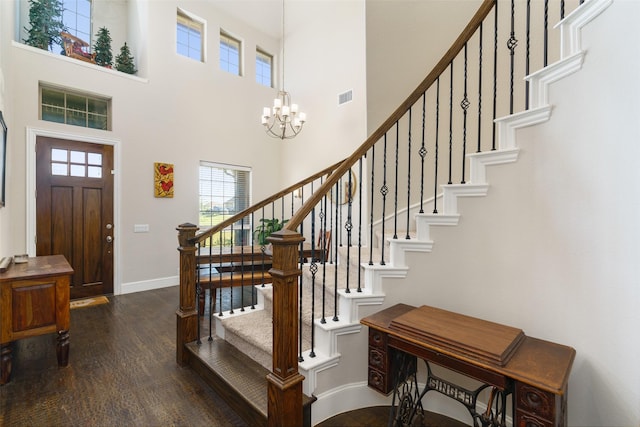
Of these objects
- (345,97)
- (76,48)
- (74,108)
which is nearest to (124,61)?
(76,48)

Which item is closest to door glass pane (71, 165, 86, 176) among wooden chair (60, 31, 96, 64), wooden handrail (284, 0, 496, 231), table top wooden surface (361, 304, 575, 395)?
wooden chair (60, 31, 96, 64)

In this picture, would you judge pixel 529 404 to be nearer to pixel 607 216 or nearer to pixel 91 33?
pixel 607 216

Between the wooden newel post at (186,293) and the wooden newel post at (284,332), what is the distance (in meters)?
1.19

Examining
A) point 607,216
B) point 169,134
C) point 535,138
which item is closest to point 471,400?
point 607,216

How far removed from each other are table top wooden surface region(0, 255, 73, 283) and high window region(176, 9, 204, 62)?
411 centimetres

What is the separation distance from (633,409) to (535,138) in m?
1.32

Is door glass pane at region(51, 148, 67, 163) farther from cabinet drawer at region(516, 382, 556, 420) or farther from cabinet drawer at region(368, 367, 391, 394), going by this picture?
cabinet drawer at region(516, 382, 556, 420)

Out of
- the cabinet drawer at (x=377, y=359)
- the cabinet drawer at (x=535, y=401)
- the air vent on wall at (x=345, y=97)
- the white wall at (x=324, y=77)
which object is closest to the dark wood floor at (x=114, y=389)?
the cabinet drawer at (x=377, y=359)

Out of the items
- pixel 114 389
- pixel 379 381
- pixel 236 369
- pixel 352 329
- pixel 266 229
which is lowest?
pixel 114 389

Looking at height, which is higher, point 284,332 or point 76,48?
point 76,48

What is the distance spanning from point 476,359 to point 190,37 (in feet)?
20.9

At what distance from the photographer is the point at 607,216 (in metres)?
1.36

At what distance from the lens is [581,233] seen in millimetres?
1450

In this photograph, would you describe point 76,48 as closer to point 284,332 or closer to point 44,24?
point 44,24
